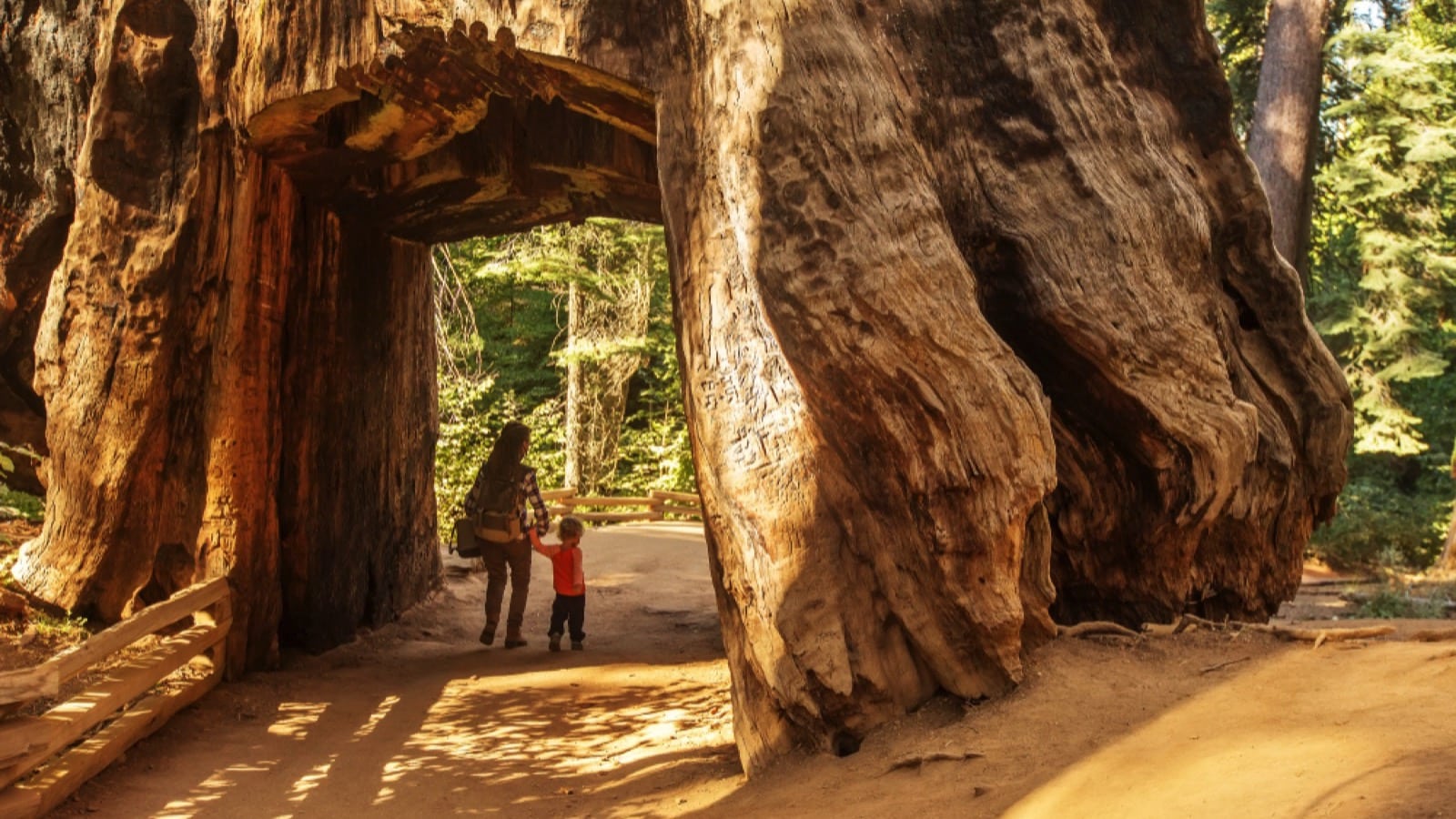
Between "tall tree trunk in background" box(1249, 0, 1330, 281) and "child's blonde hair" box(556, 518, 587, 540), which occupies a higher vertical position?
"tall tree trunk in background" box(1249, 0, 1330, 281)

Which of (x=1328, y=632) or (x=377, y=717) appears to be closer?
(x=1328, y=632)

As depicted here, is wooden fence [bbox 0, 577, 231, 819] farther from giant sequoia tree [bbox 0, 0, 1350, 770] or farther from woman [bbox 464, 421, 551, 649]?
woman [bbox 464, 421, 551, 649]

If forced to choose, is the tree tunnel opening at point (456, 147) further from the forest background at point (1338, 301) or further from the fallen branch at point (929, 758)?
the forest background at point (1338, 301)

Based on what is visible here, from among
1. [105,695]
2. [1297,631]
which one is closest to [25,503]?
[105,695]

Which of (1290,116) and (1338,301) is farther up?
(1290,116)

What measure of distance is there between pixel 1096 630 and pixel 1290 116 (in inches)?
388

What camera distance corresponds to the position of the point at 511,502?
955 cm

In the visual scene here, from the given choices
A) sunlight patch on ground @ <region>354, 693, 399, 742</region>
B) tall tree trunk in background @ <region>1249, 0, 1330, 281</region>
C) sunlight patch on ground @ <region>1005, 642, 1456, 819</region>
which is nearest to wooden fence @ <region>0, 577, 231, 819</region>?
sunlight patch on ground @ <region>354, 693, 399, 742</region>

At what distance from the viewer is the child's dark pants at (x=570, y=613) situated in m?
9.62

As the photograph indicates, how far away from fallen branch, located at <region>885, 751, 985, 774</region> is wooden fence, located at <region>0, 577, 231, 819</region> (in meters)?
3.69

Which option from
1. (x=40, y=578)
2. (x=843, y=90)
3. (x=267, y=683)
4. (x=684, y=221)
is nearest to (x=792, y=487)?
(x=684, y=221)

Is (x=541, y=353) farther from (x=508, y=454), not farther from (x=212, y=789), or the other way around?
(x=212, y=789)

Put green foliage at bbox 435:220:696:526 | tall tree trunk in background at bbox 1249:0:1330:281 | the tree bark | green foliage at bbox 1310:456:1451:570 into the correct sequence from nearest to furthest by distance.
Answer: the tree bark
tall tree trunk in background at bbox 1249:0:1330:281
green foliage at bbox 1310:456:1451:570
green foliage at bbox 435:220:696:526

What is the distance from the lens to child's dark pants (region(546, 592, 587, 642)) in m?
9.62
